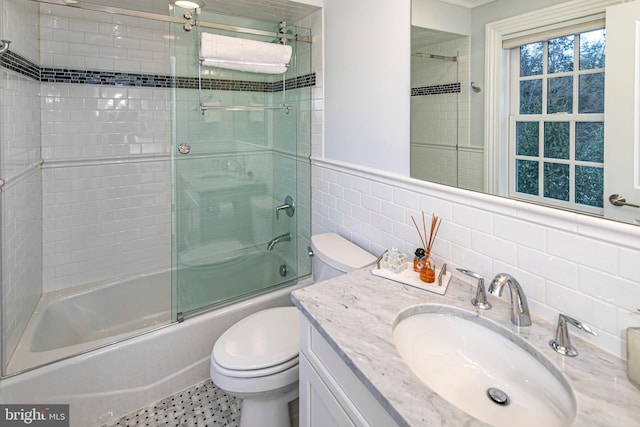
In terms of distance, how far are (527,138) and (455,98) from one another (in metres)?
0.35

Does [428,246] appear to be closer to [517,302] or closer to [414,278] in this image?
[414,278]

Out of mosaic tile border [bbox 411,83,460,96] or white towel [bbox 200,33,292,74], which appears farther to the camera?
white towel [bbox 200,33,292,74]

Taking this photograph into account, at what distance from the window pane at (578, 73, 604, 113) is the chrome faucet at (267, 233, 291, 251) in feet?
6.10

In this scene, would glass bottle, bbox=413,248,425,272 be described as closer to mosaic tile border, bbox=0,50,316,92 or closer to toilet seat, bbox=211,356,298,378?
toilet seat, bbox=211,356,298,378

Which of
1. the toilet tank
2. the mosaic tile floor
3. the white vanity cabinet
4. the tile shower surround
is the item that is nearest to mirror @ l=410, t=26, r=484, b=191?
the toilet tank

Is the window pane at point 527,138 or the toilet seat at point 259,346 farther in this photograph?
the toilet seat at point 259,346

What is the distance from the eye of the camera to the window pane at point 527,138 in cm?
104

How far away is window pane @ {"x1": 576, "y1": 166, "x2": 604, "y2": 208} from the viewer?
0.91m

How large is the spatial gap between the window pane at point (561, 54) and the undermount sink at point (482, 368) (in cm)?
73

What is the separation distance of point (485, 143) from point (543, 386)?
0.75 m

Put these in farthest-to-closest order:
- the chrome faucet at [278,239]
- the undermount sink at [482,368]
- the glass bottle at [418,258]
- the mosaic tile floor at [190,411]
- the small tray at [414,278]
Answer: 1. the chrome faucet at [278,239]
2. the mosaic tile floor at [190,411]
3. the glass bottle at [418,258]
4. the small tray at [414,278]
5. the undermount sink at [482,368]

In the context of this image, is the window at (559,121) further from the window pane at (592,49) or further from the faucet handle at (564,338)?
the faucet handle at (564,338)

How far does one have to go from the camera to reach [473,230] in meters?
1.26

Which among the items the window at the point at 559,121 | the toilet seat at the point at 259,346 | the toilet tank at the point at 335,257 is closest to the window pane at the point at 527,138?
the window at the point at 559,121
